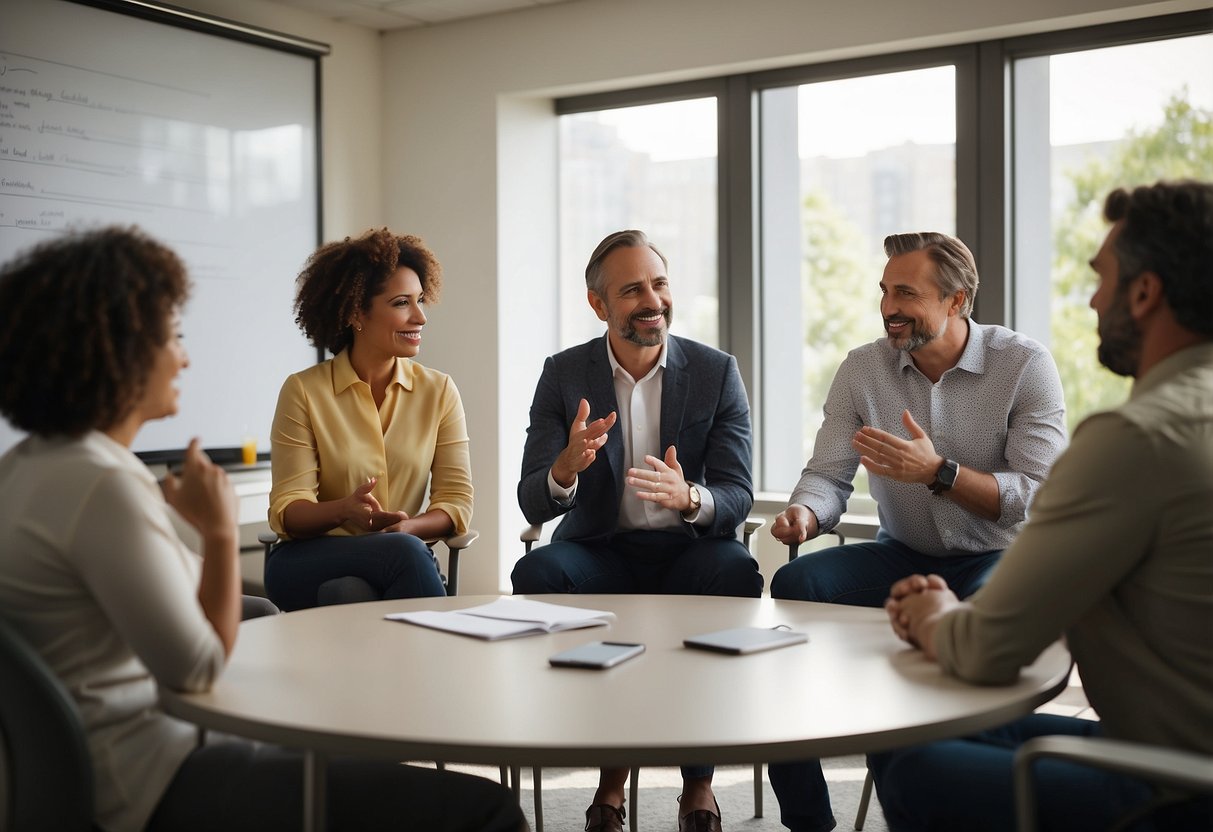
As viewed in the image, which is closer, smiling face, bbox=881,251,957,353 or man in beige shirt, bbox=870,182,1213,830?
man in beige shirt, bbox=870,182,1213,830

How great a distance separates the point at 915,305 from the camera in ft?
9.75

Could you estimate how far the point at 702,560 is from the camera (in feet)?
9.59

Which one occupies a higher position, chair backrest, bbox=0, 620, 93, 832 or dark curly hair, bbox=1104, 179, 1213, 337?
dark curly hair, bbox=1104, 179, 1213, 337

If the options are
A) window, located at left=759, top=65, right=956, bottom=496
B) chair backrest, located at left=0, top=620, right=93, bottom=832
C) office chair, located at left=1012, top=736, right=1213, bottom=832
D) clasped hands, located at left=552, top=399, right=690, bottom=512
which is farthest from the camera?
window, located at left=759, top=65, right=956, bottom=496

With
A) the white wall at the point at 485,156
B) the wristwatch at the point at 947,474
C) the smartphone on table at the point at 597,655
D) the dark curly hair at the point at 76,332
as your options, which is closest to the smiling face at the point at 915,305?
the wristwatch at the point at 947,474

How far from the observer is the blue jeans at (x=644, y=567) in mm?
2877

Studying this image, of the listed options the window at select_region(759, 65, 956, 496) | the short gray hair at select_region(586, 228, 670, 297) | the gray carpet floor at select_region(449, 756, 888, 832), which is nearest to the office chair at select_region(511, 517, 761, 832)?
the gray carpet floor at select_region(449, 756, 888, 832)

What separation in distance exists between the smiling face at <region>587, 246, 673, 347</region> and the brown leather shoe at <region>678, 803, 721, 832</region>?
1.23 metres

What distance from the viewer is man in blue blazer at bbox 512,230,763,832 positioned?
2914mm

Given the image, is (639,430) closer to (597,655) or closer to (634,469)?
(634,469)

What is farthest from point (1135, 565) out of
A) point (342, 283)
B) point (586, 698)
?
point (342, 283)

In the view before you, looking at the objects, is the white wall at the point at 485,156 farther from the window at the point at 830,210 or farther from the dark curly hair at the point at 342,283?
the dark curly hair at the point at 342,283

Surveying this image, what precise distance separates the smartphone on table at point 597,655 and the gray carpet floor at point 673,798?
3.55 ft

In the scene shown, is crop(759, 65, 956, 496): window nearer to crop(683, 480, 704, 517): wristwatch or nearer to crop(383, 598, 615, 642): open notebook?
crop(683, 480, 704, 517): wristwatch
